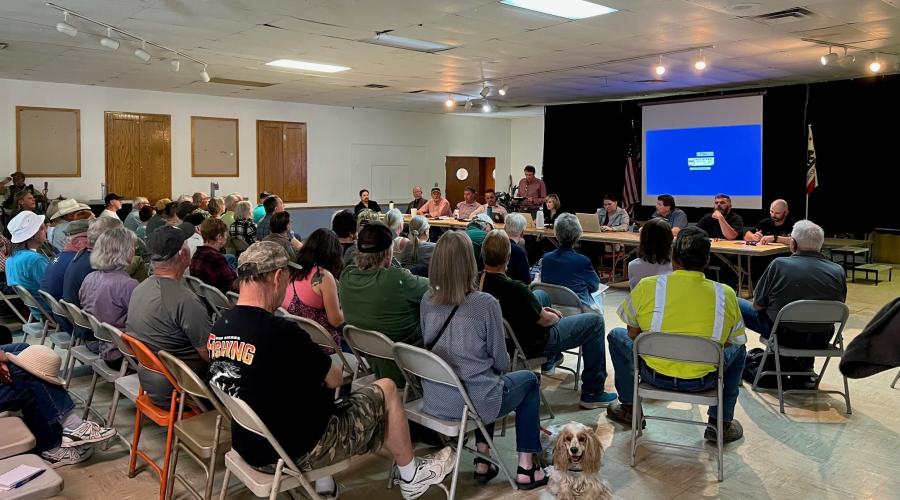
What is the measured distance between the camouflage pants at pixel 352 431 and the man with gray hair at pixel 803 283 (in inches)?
109

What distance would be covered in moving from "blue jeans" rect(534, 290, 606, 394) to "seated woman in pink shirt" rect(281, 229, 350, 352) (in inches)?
→ 46.1

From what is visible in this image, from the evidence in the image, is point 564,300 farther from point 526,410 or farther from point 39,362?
point 39,362

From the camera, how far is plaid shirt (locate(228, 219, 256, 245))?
Answer: 725 cm

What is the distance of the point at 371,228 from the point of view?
342 cm

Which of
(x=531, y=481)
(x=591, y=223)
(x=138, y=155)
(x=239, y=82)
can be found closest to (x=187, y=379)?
(x=531, y=481)

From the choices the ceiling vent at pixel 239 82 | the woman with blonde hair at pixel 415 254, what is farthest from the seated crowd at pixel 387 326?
the ceiling vent at pixel 239 82

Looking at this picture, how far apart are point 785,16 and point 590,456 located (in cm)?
474

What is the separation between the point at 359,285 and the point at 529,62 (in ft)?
19.0

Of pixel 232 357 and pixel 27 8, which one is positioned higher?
pixel 27 8

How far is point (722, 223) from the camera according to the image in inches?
314

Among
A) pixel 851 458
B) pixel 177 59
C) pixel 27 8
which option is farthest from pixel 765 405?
pixel 177 59

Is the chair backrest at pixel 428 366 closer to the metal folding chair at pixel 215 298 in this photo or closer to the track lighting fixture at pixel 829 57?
the metal folding chair at pixel 215 298

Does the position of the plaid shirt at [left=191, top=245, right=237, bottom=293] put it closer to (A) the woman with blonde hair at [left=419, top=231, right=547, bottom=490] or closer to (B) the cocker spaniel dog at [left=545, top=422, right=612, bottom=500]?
(A) the woman with blonde hair at [left=419, top=231, right=547, bottom=490]

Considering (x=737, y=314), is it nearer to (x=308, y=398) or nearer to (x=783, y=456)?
(x=783, y=456)
